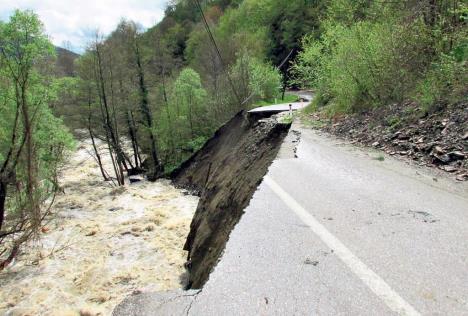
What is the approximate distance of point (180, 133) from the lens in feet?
90.8

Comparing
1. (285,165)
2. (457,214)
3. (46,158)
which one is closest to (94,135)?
(46,158)

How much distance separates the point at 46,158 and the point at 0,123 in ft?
11.4

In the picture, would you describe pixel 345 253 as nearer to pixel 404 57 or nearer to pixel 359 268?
pixel 359 268

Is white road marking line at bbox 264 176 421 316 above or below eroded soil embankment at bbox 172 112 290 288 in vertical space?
above

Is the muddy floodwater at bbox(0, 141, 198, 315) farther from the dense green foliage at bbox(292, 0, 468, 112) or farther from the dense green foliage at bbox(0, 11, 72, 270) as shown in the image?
the dense green foliage at bbox(292, 0, 468, 112)

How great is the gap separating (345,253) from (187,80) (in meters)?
25.8

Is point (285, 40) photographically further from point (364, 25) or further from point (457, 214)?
point (457, 214)

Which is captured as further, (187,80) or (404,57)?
(187,80)

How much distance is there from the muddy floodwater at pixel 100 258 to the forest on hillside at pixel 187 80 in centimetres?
117

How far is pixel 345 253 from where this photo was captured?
11.8ft

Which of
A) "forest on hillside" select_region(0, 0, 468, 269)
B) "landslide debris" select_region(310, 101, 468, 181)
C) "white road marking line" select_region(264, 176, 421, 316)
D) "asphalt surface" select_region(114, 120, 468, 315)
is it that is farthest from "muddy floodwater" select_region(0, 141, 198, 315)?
"landslide debris" select_region(310, 101, 468, 181)

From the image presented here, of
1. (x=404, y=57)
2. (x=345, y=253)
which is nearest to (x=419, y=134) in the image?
(x=404, y=57)

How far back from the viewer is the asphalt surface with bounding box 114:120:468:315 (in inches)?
114

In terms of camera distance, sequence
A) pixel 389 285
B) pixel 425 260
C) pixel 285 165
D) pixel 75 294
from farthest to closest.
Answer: pixel 75 294
pixel 285 165
pixel 425 260
pixel 389 285
